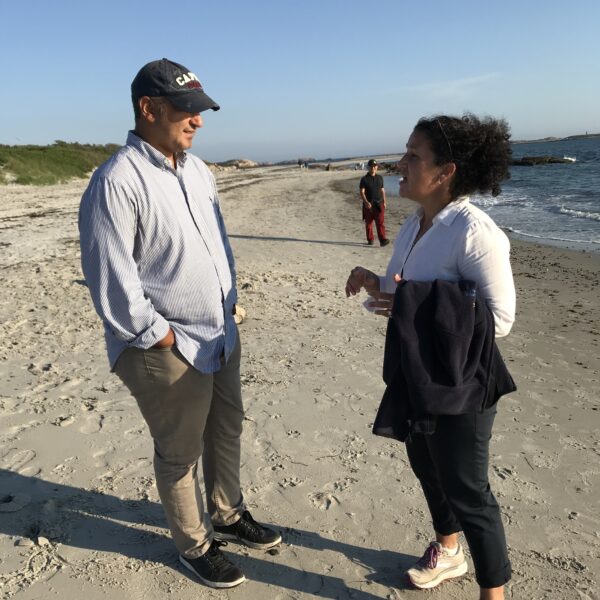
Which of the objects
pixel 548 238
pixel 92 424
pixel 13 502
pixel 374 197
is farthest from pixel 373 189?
pixel 13 502

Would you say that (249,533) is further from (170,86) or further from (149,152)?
(170,86)

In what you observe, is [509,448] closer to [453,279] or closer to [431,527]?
[431,527]

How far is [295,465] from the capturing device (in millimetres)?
3617

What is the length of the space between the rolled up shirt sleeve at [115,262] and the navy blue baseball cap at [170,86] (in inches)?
17.0

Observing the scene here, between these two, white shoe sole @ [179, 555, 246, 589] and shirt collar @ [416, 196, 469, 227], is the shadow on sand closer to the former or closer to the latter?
white shoe sole @ [179, 555, 246, 589]

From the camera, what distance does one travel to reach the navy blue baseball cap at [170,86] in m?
2.29

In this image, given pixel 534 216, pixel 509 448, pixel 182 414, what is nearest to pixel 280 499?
pixel 182 414

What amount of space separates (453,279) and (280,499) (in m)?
1.84

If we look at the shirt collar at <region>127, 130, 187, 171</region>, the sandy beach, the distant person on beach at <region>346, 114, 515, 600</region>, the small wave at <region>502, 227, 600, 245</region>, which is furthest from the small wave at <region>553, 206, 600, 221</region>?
the shirt collar at <region>127, 130, 187, 171</region>

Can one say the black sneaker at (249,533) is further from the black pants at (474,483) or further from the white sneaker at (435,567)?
the black pants at (474,483)

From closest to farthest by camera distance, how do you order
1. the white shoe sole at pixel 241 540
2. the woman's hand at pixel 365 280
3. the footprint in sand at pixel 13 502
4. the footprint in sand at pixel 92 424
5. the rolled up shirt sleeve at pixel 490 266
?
the rolled up shirt sleeve at pixel 490 266 → the woman's hand at pixel 365 280 → the white shoe sole at pixel 241 540 → the footprint in sand at pixel 13 502 → the footprint in sand at pixel 92 424

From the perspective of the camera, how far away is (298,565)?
279 centimetres

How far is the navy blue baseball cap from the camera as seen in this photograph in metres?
2.29

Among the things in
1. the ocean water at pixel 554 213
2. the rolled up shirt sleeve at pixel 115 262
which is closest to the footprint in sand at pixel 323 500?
the rolled up shirt sleeve at pixel 115 262
